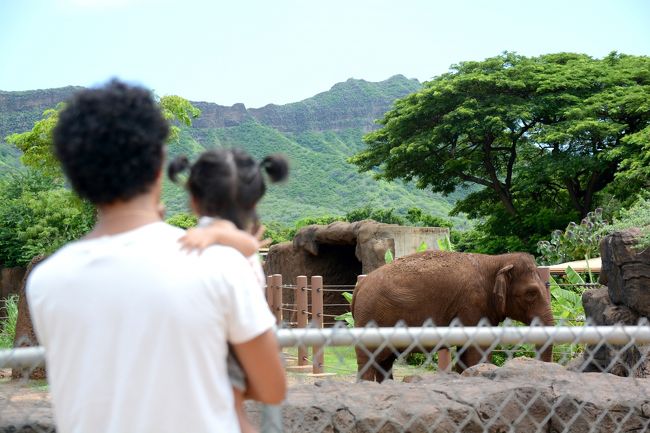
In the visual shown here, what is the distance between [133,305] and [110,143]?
30cm

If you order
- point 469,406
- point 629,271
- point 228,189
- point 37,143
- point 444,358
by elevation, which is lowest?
point 444,358

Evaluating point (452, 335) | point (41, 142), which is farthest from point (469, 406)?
point (41, 142)

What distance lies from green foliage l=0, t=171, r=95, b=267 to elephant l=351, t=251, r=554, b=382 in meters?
16.4

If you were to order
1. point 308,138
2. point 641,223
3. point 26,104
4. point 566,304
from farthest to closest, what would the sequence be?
point 308,138 < point 26,104 < point 566,304 < point 641,223

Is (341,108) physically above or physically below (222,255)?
above

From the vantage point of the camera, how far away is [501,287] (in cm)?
884

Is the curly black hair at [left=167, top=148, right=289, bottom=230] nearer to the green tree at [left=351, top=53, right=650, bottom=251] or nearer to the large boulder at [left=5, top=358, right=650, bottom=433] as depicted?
the large boulder at [left=5, top=358, right=650, bottom=433]

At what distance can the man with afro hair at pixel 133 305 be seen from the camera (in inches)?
65.1

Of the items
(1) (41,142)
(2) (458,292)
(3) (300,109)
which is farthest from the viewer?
(3) (300,109)

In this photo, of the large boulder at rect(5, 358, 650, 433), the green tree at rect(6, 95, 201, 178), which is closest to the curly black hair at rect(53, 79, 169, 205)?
the large boulder at rect(5, 358, 650, 433)

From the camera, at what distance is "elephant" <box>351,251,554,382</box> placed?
350 inches

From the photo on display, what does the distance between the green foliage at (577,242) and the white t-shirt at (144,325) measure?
13.9 m

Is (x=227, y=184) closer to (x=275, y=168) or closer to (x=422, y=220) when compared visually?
(x=275, y=168)

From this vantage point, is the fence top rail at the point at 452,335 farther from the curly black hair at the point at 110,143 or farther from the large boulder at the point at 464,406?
the curly black hair at the point at 110,143
